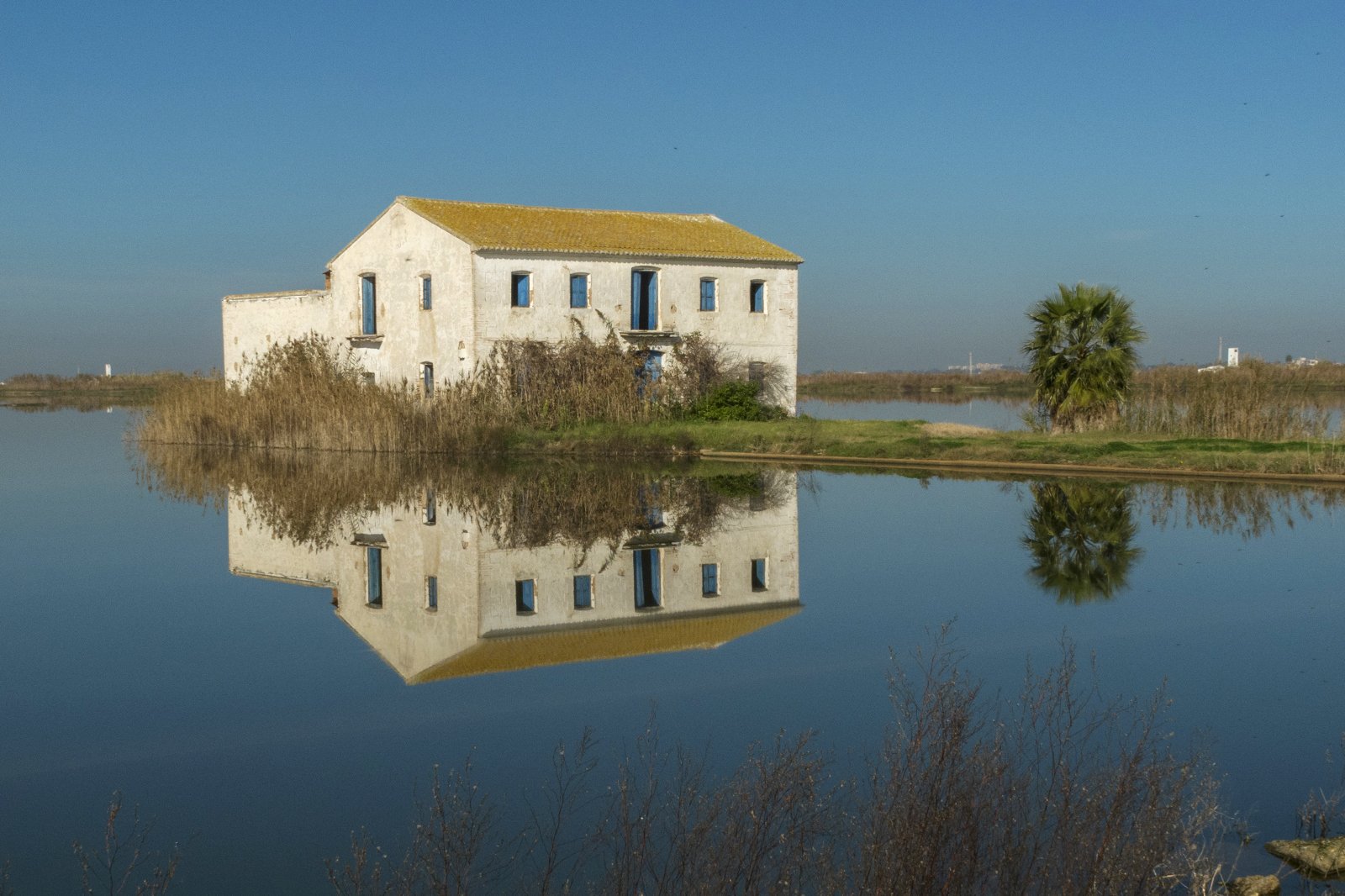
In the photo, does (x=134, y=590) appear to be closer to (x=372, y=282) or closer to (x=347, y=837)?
(x=347, y=837)

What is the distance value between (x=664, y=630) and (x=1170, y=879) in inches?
220

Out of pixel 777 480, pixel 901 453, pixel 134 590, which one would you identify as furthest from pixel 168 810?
pixel 901 453

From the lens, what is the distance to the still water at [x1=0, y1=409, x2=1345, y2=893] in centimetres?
649

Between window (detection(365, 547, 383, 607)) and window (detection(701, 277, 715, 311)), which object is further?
window (detection(701, 277, 715, 311))

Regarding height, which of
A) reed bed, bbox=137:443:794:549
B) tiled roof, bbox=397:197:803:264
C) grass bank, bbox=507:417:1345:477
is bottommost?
reed bed, bbox=137:443:794:549

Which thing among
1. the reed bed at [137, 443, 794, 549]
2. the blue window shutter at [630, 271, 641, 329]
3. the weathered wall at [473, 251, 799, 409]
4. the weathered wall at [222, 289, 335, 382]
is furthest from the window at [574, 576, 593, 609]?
the weathered wall at [222, 289, 335, 382]

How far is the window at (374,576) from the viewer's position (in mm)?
11543

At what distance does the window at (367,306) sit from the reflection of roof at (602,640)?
26.5 meters

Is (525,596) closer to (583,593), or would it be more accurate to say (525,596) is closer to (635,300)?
(583,593)

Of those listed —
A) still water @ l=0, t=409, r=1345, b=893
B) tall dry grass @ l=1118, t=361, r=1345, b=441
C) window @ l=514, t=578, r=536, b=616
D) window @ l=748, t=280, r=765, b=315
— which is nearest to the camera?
still water @ l=0, t=409, r=1345, b=893

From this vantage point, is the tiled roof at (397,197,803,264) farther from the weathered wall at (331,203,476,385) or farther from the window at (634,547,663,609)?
the window at (634,547,663,609)

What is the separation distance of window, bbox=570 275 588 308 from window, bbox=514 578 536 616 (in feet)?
71.4

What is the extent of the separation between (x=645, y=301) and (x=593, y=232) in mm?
2338

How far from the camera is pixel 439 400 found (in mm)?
30203
